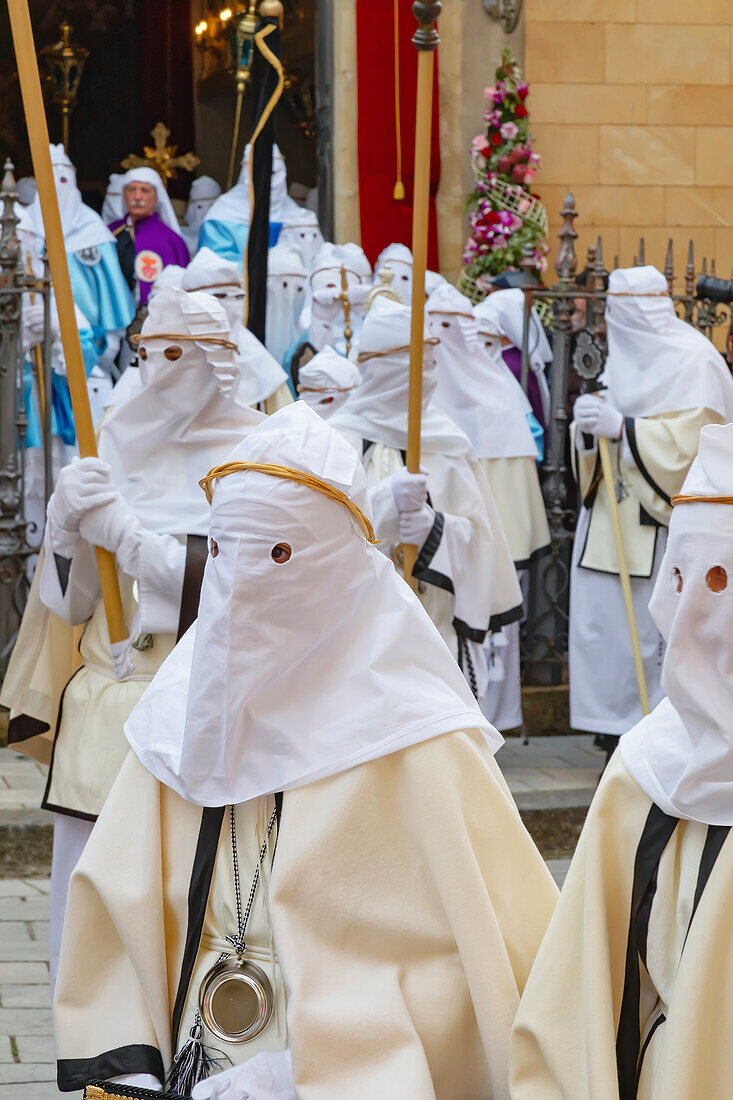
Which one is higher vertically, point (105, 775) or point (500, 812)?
point (500, 812)

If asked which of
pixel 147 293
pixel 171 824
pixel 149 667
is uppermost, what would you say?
pixel 171 824

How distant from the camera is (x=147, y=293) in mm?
11719

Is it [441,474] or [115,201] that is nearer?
[441,474]

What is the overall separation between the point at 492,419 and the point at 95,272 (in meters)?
3.88

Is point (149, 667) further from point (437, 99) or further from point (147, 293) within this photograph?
point (437, 99)

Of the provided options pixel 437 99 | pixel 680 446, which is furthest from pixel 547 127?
pixel 680 446

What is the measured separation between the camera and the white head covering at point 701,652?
2693 mm

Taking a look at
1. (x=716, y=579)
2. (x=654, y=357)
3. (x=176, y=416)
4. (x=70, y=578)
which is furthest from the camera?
(x=654, y=357)

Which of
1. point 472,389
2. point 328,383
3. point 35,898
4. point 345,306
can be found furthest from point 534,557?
point 35,898

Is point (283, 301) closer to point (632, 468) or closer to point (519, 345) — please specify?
point (519, 345)

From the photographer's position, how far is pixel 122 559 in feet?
15.3

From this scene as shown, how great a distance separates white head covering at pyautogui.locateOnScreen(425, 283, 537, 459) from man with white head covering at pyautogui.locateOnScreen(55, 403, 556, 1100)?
5.53m

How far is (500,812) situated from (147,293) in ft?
30.3

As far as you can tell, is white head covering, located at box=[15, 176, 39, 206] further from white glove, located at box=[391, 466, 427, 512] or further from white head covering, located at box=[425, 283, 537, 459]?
white glove, located at box=[391, 466, 427, 512]
